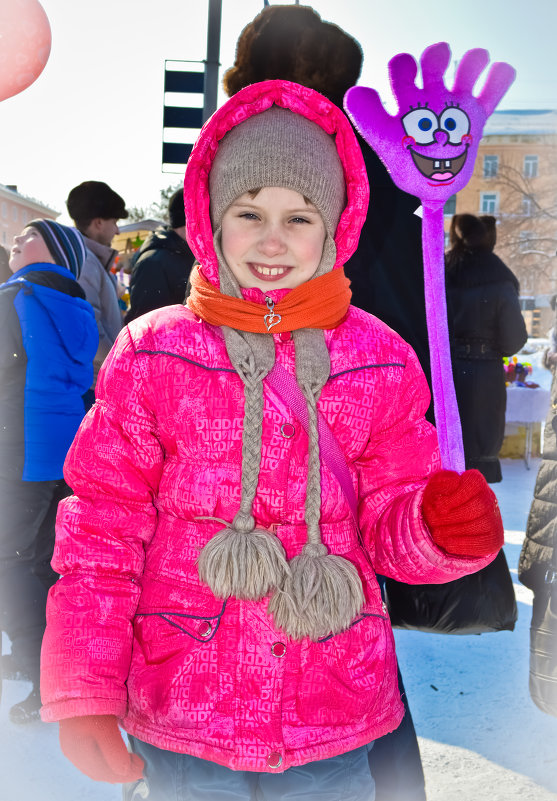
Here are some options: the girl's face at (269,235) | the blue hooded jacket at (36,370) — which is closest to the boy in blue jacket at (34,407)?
the blue hooded jacket at (36,370)

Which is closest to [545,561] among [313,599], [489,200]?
[489,200]

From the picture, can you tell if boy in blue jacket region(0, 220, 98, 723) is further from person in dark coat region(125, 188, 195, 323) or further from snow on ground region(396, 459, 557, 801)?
snow on ground region(396, 459, 557, 801)

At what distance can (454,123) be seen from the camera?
51.3 inches

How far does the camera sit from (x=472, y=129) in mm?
1311

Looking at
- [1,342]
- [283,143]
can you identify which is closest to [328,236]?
[283,143]

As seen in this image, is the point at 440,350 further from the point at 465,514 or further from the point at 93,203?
the point at 93,203

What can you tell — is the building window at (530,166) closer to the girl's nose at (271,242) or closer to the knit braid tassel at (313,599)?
the girl's nose at (271,242)

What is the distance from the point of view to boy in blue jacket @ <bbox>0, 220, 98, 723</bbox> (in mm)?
1992

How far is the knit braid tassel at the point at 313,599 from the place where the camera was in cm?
100

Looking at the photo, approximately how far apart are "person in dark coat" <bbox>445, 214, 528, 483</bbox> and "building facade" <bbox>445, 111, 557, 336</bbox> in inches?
18.6

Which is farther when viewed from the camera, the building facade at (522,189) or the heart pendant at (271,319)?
the building facade at (522,189)

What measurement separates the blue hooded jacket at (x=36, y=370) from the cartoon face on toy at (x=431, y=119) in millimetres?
1088

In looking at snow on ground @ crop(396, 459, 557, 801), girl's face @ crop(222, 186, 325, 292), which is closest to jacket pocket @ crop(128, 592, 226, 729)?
girl's face @ crop(222, 186, 325, 292)

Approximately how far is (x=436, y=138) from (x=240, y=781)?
3.77 ft
